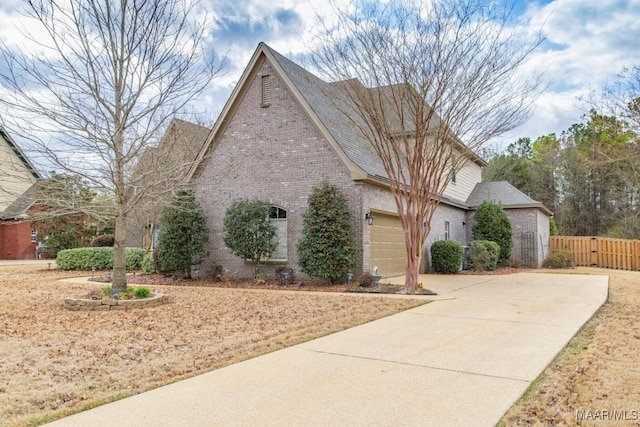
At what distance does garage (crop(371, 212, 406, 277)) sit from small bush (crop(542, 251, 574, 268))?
32.2 ft

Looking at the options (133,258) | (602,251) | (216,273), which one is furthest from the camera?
(602,251)

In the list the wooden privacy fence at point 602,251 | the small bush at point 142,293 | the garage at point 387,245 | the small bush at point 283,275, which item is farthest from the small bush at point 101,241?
the wooden privacy fence at point 602,251

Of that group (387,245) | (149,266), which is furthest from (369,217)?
(149,266)

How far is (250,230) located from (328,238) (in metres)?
2.54

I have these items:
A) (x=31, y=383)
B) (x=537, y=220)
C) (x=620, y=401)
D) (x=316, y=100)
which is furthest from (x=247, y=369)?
(x=537, y=220)

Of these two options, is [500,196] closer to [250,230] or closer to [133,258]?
[250,230]

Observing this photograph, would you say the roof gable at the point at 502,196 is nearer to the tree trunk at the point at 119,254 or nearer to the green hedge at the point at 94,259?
the green hedge at the point at 94,259

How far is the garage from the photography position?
569 inches

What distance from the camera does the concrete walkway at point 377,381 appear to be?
361cm

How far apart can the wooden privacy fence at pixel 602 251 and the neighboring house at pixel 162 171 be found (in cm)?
1955

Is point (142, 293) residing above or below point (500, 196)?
below

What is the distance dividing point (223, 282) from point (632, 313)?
35.8 feet

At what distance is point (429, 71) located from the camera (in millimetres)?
11047

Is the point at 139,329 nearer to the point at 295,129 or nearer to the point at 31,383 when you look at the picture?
the point at 31,383
